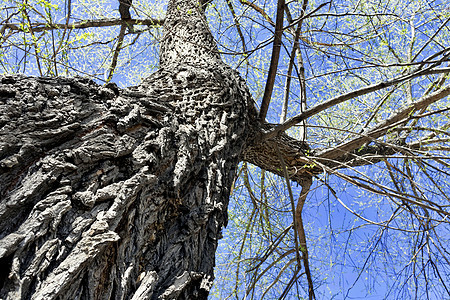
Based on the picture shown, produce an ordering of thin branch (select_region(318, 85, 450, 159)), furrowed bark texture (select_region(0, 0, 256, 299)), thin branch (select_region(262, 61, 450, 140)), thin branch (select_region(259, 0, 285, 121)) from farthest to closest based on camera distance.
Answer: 1. thin branch (select_region(318, 85, 450, 159))
2. thin branch (select_region(259, 0, 285, 121))
3. thin branch (select_region(262, 61, 450, 140))
4. furrowed bark texture (select_region(0, 0, 256, 299))

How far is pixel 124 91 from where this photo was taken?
1.58 meters

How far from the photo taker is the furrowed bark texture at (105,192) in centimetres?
95

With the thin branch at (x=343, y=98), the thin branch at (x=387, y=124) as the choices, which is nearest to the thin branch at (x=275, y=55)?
the thin branch at (x=343, y=98)

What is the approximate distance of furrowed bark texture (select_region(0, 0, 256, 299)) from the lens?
0.95 m

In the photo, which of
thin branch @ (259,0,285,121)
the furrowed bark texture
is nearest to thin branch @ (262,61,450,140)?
thin branch @ (259,0,285,121)

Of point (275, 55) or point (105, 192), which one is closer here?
point (105, 192)

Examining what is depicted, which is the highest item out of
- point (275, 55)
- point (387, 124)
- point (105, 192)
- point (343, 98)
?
point (387, 124)

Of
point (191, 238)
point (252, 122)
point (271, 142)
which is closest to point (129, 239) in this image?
point (191, 238)

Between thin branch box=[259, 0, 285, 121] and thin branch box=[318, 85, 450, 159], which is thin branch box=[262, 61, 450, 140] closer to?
thin branch box=[259, 0, 285, 121]

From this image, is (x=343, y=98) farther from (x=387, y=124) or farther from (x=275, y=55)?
(x=387, y=124)

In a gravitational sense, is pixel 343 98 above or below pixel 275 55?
below

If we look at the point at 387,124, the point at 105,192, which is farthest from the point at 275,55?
the point at 105,192

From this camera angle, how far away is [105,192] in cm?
114

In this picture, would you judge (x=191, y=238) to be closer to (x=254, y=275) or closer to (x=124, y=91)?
(x=124, y=91)
